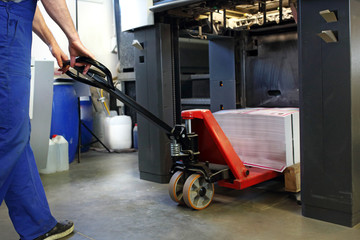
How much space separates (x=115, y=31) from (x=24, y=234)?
5.04m

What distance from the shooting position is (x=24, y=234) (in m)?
2.23

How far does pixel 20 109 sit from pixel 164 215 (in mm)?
1353

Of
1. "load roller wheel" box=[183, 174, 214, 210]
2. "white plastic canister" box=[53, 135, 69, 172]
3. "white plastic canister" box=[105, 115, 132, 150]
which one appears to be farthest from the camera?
"white plastic canister" box=[105, 115, 132, 150]

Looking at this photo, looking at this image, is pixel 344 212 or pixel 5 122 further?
pixel 344 212

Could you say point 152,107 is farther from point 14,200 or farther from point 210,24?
point 14,200

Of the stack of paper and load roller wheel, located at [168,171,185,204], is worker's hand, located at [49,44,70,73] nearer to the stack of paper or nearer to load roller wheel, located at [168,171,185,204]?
load roller wheel, located at [168,171,185,204]

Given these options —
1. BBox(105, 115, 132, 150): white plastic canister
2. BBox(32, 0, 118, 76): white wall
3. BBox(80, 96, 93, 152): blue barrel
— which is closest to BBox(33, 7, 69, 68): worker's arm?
BBox(80, 96, 93, 152): blue barrel

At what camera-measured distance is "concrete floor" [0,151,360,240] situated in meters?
2.40

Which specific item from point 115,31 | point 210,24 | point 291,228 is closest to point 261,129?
point 291,228

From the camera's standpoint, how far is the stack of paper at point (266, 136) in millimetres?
3064

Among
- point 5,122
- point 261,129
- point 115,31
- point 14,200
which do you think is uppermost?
point 115,31

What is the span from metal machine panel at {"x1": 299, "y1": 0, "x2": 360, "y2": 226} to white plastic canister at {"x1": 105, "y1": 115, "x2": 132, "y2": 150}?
3.72 metres

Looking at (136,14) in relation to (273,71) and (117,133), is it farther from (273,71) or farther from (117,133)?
(117,133)

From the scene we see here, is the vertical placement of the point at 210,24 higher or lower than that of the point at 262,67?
higher
